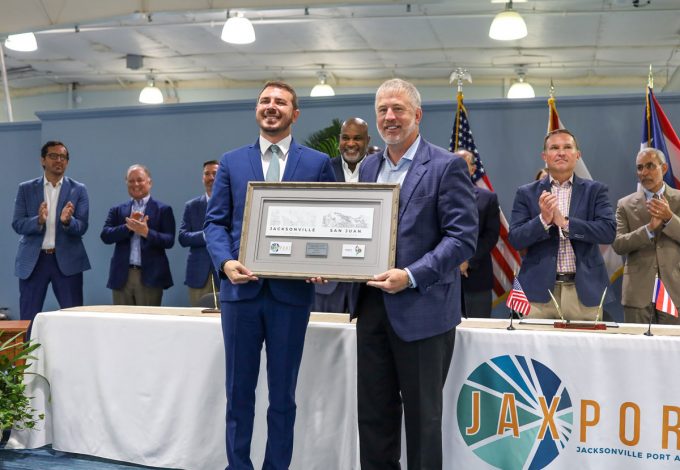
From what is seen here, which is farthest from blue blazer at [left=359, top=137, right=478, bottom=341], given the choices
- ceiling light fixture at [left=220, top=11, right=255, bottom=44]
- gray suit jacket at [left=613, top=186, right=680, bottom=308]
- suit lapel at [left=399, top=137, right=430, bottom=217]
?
ceiling light fixture at [left=220, top=11, right=255, bottom=44]

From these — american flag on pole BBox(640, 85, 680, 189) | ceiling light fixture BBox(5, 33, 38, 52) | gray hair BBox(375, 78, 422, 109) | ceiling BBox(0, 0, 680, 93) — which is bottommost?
gray hair BBox(375, 78, 422, 109)

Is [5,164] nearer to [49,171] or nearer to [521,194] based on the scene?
[49,171]

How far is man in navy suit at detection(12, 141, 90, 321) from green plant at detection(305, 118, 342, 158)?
1851 millimetres

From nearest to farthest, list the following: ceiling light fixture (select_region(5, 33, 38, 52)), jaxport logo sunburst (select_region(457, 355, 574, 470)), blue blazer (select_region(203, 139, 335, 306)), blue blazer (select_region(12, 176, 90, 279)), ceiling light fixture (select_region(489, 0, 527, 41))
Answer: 1. blue blazer (select_region(203, 139, 335, 306))
2. jaxport logo sunburst (select_region(457, 355, 574, 470))
3. blue blazer (select_region(12, 176, 90, 279))
4. ceiling light fixture (select_region(489, 0, 527, 41))
5. ceiling light fixture (select_region(5, 33, 38, 52))

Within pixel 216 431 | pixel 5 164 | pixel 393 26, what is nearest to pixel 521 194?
pixel 216 431

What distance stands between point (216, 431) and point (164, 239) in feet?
7.97

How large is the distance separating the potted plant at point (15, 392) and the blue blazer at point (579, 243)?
7.79 feet

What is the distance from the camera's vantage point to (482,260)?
481cm

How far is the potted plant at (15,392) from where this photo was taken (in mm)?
3215

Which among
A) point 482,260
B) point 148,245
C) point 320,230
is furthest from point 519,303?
point 148,245

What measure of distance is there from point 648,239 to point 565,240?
3.51 ft

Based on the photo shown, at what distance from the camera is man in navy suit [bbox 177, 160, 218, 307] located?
5488 millimetres

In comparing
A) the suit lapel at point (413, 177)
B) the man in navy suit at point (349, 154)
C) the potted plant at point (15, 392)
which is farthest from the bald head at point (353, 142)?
the potted plant at point (15, 392)

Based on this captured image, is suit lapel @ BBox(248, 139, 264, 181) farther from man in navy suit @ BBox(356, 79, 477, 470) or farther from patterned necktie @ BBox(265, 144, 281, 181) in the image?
man in navy suit @ BBox(356, 79, 477, 470)
